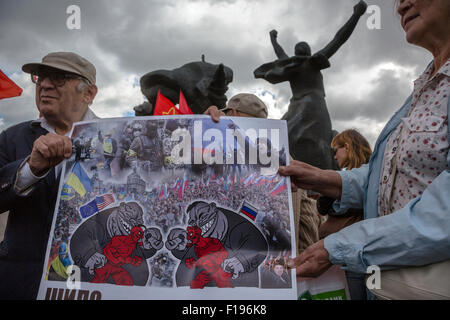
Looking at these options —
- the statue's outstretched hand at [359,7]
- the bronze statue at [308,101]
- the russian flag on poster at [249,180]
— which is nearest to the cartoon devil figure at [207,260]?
the russian flag on poster at [249,180]

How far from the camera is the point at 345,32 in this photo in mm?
5363

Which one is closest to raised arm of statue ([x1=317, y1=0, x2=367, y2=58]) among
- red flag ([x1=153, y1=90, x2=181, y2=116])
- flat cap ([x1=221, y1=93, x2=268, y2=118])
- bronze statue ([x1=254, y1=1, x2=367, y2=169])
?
bronze statue ([x1=254, y1=1, x2=367, y2=169])

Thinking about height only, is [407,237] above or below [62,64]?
below

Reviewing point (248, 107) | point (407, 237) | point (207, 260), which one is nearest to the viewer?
point (407, 237)

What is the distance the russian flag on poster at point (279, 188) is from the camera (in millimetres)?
1106

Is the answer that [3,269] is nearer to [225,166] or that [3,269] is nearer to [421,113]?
[225,166]

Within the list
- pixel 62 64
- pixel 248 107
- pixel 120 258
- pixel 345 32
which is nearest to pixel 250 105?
pixel 248 107

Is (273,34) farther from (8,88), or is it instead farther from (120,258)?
(120,258)

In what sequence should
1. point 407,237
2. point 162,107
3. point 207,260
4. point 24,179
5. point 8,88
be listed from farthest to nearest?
point 162,107
point 8,88
point 24,179
point 207,260
point 407,237

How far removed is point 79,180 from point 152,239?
364 millimetres

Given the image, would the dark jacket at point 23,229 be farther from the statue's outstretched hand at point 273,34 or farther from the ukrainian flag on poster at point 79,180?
the statue's outstretched hand at point 273,34

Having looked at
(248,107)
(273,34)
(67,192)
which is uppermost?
(273,34)

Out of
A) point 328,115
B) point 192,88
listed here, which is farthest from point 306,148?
point 192,88

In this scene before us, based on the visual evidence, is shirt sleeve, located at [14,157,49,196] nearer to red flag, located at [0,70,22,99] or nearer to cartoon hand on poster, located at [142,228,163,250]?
cartoon hand on poster, located at [142,228,163,250]
